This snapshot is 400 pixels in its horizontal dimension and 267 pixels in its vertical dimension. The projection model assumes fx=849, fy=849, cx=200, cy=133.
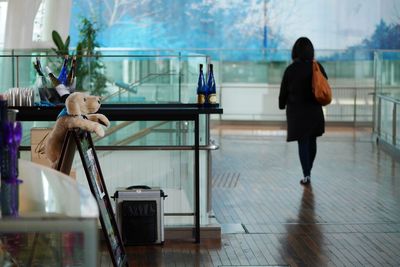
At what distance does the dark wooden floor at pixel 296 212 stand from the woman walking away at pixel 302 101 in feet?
1.74

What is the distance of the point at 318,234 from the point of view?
6309mm

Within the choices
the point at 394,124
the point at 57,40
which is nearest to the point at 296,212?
the point at 394,124

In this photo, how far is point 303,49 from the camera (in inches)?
339

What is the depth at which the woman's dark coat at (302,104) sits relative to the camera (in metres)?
8.62

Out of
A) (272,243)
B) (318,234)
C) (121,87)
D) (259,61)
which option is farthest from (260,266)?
(259,61)

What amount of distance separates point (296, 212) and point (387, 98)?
5.11 m

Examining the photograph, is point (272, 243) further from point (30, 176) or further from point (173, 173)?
point (30, 176)

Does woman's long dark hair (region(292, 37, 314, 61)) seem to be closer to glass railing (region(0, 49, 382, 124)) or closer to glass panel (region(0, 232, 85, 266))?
glass railing (region(0, 49, 382, 124))

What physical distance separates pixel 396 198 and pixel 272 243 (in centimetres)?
230

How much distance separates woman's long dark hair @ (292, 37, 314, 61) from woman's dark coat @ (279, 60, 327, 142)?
59 mm

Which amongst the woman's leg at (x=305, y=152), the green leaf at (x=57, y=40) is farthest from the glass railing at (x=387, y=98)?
the green leaf at (x=57, y=40)

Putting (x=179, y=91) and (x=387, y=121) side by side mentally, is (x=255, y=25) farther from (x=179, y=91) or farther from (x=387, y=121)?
(x=179, y=91)

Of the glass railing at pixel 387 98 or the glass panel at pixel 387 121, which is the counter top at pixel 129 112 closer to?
the glass railing at pixel 387 98

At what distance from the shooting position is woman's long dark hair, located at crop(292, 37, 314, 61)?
857cm
